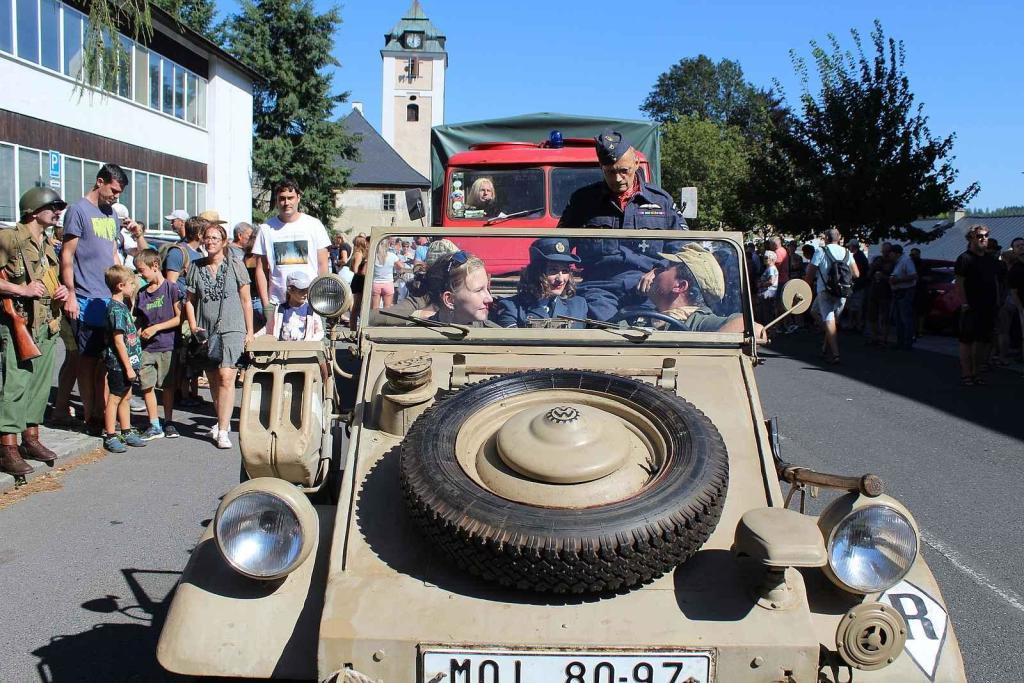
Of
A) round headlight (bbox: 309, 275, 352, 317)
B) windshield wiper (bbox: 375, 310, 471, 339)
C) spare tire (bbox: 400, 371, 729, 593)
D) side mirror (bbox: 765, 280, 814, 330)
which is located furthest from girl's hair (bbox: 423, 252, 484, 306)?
side mirror (bbox: 765, 280, 814, 330)

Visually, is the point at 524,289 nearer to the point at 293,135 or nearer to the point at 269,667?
the point at 269,667

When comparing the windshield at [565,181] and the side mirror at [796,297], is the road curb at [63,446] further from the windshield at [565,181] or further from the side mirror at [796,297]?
the side mirror at [796,297]

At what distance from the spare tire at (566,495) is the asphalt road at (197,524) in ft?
5.70

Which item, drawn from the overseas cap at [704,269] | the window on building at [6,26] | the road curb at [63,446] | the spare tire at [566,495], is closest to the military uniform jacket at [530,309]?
the overseas cap at [704,269]

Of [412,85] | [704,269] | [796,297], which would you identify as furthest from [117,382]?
[412,85]

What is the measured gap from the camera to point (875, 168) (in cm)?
2239

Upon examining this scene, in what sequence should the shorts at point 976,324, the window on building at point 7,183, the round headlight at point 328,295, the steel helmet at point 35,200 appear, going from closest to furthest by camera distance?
the round headlight at point 328,295 → the steel helmet at point 35,200 → the shorts at point 976,324 → the window on building at point 7,183

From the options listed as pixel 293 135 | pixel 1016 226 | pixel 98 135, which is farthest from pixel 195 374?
pixel 293 135

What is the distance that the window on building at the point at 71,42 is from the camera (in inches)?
858

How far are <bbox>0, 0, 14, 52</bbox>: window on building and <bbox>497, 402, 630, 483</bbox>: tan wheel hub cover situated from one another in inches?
806

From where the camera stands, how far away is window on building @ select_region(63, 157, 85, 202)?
878 inches

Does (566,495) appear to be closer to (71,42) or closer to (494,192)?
(494,192)

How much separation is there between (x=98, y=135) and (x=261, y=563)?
23.7m

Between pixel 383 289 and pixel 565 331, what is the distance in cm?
82
